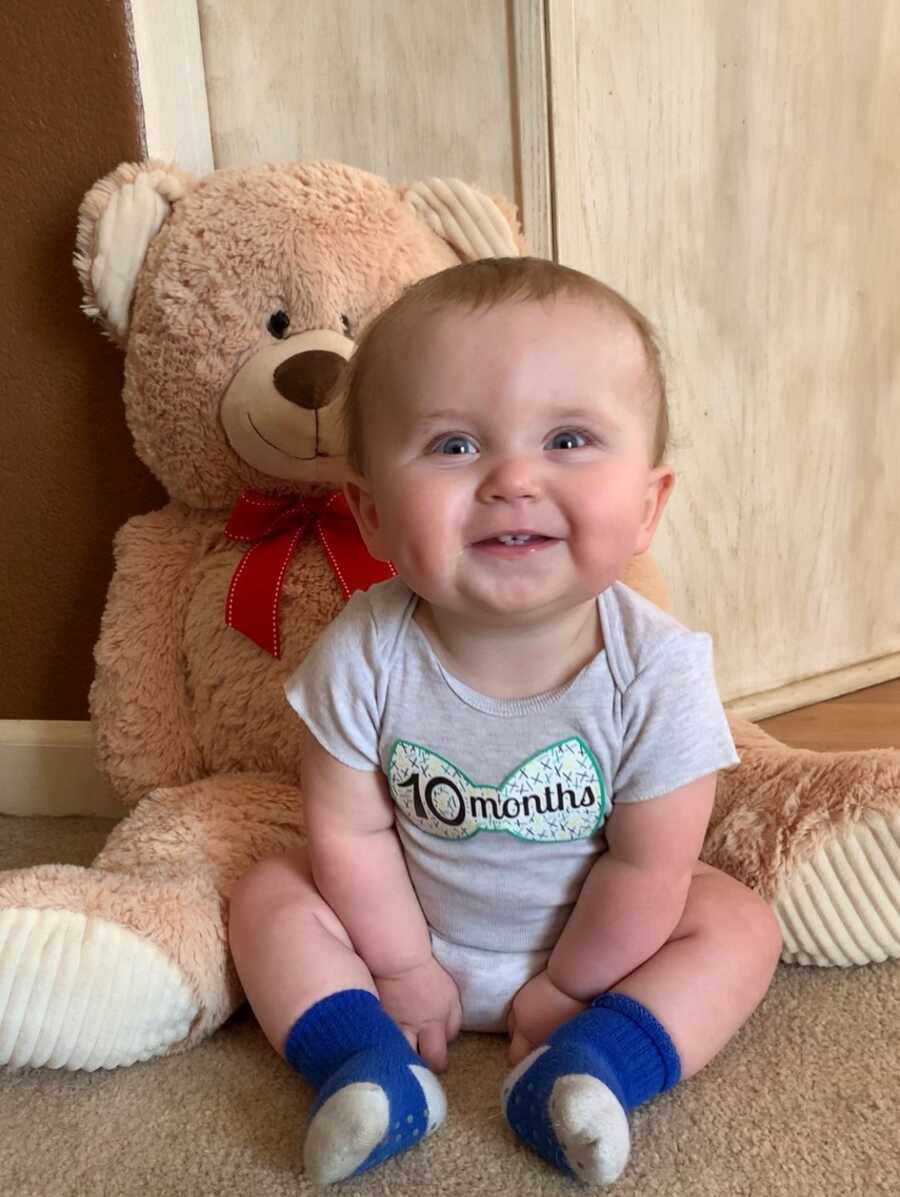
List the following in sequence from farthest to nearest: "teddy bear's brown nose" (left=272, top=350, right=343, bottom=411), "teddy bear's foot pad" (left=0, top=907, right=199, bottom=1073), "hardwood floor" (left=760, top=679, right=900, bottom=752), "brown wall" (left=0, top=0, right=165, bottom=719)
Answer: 1. "hardwood floor" (left=760, top=679, right=900, bottom=752)
2. "brown wall" (left=0, top=0, right=165, bottom=719)
3. "teddy bear's brown nose" (left=272, top=350, right=343, bottom=411)
4. "teddy bear's foot pad" (left=0, top=907, right=199, bottom=1073)

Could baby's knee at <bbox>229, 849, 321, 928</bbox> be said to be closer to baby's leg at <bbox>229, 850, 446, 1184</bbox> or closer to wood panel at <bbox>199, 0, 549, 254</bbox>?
baby's leg at <bbox>229, 850, 446, 1184</bbox>

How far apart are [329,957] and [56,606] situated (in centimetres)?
60

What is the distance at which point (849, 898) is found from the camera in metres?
0.81

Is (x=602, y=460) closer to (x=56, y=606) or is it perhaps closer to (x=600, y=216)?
(x=600, y=216)

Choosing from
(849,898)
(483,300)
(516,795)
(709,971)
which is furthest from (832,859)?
(483,300)

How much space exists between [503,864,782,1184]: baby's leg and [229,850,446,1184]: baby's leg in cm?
7

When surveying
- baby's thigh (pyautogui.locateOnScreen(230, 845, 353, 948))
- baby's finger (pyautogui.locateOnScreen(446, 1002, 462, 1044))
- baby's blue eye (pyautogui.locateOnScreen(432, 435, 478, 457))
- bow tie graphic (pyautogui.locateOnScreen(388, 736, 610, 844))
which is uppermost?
baby's blue eye (pyautogui.locateOnScreen(432, 435, 478, 457))

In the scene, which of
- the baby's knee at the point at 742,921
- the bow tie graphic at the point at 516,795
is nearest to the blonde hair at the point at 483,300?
the bow tie graphic at the point at 516,795

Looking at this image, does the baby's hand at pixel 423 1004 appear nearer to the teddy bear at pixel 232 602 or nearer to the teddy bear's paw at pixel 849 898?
the teddy bear at pixel 232 602

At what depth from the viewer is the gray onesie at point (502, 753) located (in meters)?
0.74

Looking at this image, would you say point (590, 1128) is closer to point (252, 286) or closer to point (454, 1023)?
point (454, 1023)

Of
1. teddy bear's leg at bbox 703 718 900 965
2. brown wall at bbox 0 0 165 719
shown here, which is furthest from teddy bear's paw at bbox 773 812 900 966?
brown wall at bbox 0 0 165 719

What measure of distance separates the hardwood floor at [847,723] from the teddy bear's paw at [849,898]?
48 centimetres

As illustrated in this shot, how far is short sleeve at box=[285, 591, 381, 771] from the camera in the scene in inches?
30.6
